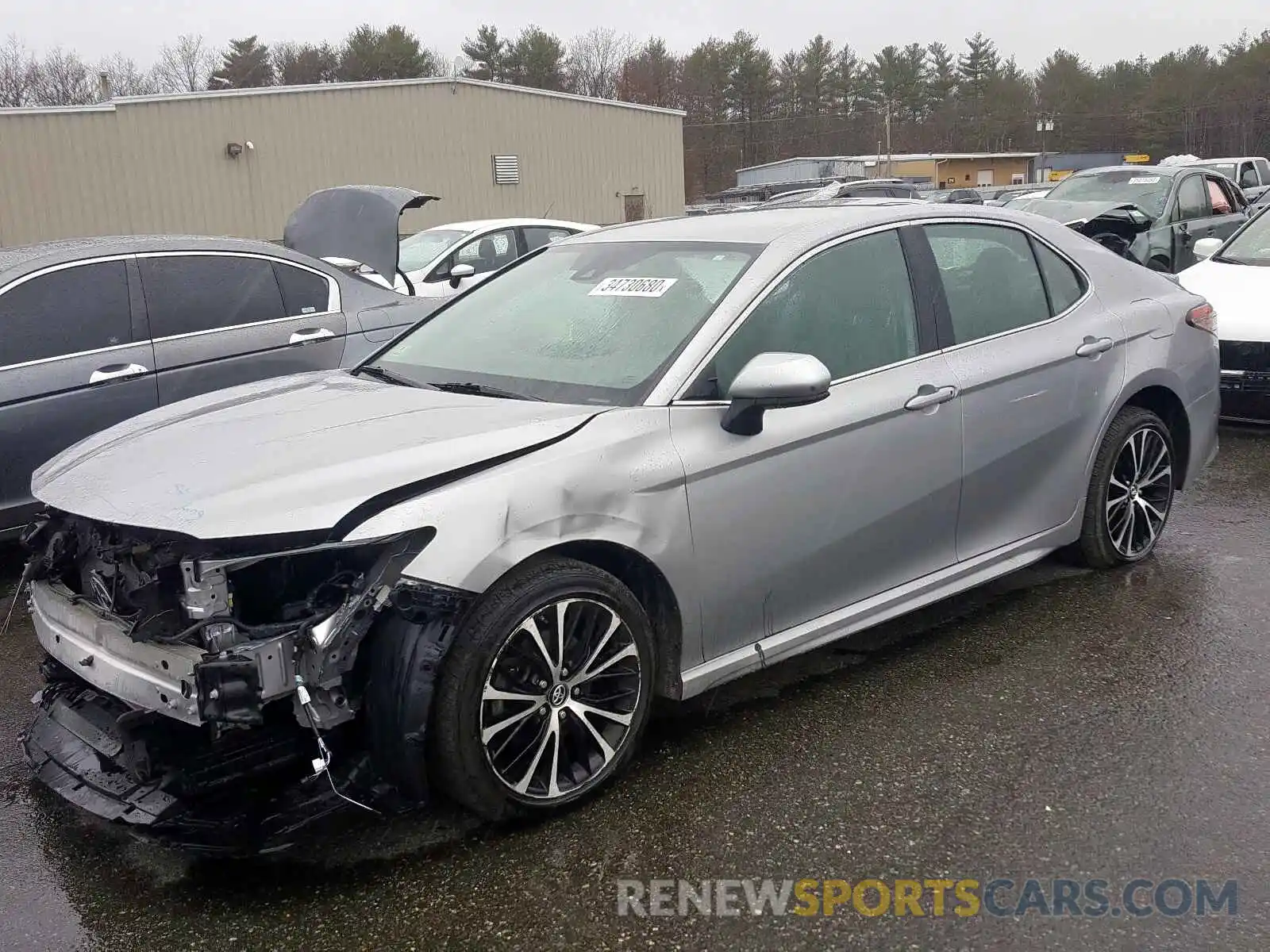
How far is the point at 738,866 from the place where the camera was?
2.80 meters

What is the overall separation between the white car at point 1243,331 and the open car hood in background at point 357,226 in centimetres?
496

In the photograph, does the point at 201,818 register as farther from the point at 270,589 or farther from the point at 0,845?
the point at 0,845

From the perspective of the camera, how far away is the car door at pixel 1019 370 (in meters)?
4.00

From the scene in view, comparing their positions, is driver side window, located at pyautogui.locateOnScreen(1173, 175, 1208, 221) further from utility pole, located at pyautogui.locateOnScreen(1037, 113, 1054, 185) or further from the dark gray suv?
utility pole, located at pyautogui.locateOnScreen(1037, 113, 1054, 185)

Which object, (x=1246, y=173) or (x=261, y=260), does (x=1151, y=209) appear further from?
(x=261, y=260)

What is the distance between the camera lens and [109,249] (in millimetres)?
5387

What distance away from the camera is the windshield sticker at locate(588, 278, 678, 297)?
12.2 feet

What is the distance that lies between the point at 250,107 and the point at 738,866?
25776 millimetres

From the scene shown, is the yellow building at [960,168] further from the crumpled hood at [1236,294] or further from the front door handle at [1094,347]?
the front door handle at [1094,347]

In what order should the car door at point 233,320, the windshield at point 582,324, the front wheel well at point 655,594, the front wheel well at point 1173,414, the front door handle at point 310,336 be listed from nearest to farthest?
the front wheel well at point 655,594
the windshield at point 582,324
the front wheel well at point 1173,414
the car door at point 233,320
the front door handle at point 310,336

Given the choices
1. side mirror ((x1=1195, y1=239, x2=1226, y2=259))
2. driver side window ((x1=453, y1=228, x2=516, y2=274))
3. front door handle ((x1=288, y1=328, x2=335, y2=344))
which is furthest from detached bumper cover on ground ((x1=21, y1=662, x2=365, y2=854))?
driver side window ((x1=453, y1=228, x2=516, y2=274))

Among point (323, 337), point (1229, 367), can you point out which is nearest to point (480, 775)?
point (323, 337)

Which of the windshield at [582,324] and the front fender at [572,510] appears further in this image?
the windshield at [582,324]

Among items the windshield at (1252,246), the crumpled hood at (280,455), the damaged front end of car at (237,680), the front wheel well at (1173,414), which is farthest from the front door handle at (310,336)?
the windshield at (1252,246)
